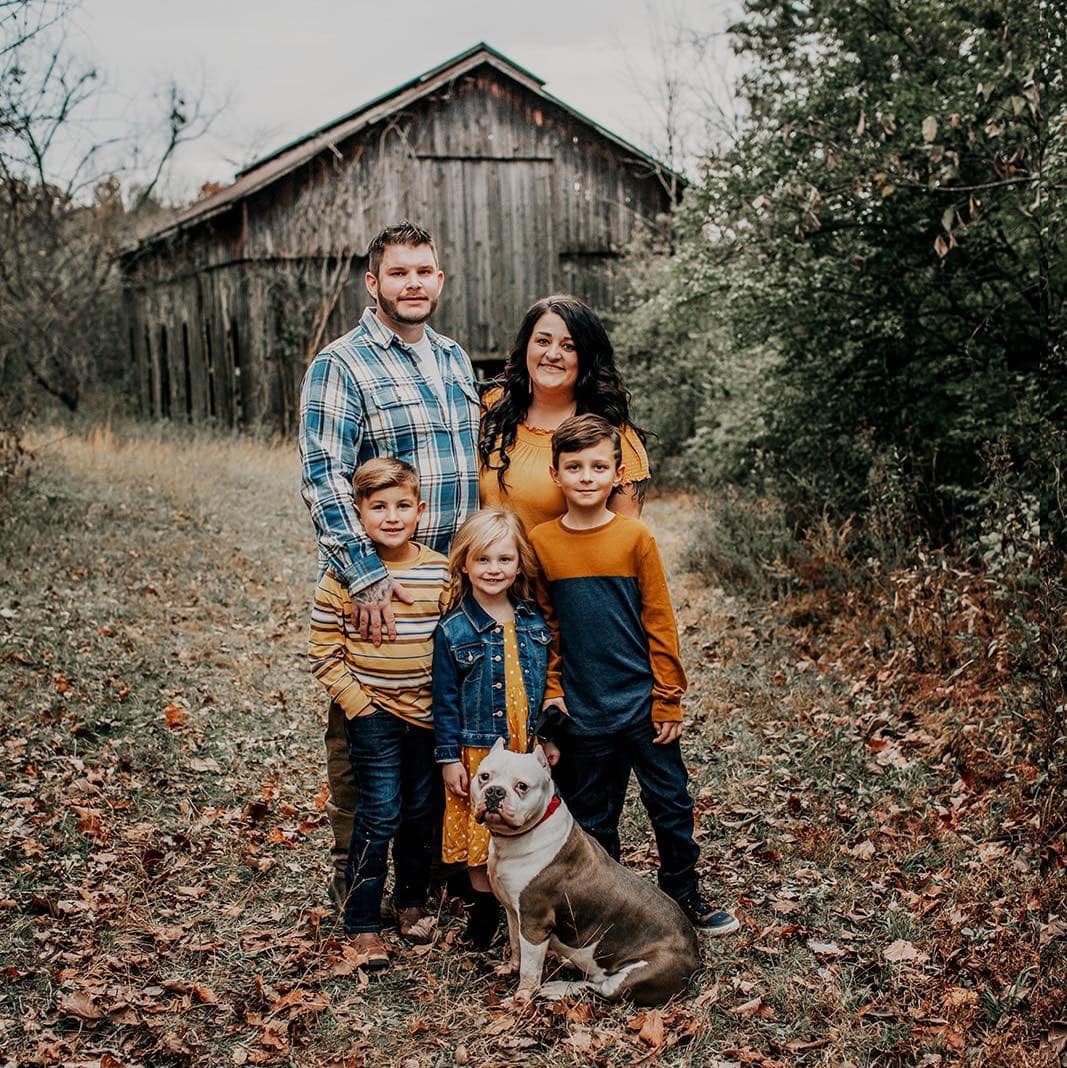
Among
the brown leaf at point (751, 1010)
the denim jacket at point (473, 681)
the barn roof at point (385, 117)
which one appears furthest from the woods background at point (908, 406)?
the barn roof at point (385, 117)

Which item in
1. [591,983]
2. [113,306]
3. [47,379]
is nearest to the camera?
[591,983]

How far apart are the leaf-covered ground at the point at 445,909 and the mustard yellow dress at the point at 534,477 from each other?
172 centimetres

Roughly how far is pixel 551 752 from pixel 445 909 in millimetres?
1040

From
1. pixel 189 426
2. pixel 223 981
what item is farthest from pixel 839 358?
pixel 189 426

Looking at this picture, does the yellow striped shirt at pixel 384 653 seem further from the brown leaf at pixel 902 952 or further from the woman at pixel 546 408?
the brown leaf at pixel 902 952

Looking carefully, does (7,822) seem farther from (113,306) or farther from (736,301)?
(113,306)

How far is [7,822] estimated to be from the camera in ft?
16.4

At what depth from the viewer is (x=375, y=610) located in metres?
3.85

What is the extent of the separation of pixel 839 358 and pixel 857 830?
4568 mm

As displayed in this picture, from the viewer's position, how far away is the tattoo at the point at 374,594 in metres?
3.85

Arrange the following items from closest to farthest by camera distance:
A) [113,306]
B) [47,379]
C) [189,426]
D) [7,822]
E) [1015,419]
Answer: [7,822], [1015,419], [189,426], [47,379], [113,306]

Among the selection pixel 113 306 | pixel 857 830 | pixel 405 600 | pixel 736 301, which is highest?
pixel 113 306

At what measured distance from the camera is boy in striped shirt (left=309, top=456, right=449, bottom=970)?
3.89m

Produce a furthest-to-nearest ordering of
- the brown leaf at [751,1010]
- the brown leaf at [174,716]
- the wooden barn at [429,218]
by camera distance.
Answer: the wooden barn at [429,218] → the brown leaf at [174,716] → the brown leaf at [751,1010]
